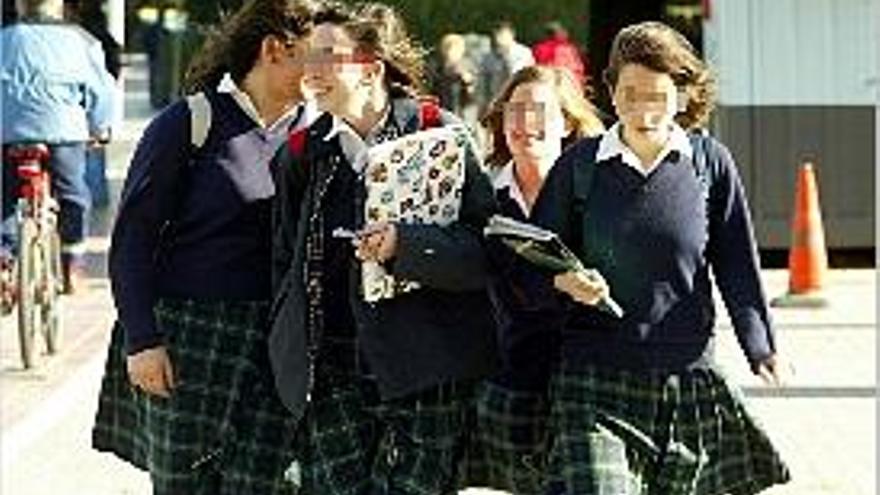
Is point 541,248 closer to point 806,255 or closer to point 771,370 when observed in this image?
point 771,370

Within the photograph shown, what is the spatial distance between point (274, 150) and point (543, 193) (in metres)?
0.65

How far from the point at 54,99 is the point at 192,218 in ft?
19.8

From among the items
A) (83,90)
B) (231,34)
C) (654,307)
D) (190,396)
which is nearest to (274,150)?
(231,34)

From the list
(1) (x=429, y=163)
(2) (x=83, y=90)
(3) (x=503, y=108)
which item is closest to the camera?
(1) (x=429, y=163)

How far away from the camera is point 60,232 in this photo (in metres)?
11.3

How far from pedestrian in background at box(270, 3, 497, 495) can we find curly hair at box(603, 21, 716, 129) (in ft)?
1.35

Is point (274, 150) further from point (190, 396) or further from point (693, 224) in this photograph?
point (693, 224)

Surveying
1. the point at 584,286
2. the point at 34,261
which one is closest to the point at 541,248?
the point at 584,286

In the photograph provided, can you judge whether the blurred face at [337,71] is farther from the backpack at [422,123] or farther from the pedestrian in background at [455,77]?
the pedestrian in background at [455,77]

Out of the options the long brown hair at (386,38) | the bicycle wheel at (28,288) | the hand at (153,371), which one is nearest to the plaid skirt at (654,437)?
the long brown hair at (386,38)

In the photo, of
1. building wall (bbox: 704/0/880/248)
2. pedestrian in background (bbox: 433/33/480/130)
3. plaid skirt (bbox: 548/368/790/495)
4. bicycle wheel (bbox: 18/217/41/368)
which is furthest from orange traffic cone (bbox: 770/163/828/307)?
pedestrian in background (bbox: 433/33/480/130)

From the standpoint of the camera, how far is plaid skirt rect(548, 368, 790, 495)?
485 centimetres

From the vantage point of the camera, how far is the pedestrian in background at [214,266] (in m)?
5.02

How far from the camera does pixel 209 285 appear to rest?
5.09 metres
